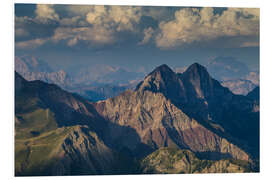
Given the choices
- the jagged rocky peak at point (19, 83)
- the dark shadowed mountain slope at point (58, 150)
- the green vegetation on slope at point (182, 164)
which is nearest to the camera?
the green vegetation on slope at point (182, 164)

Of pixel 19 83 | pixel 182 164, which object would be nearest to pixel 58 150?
pixel 182 164

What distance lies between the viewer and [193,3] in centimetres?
8150

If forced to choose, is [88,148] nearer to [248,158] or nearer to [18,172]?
[18,172]

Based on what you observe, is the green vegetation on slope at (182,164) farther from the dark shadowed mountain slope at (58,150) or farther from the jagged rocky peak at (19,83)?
the jagged rocky peak at (19,83)

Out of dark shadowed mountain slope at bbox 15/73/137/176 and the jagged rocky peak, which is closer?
dark shadowed mountain slope at bbox 15/73/137/176

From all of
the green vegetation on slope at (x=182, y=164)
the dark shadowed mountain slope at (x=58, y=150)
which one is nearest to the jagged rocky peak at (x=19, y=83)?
the dark shadowed mountain slope at (x=58, y=150)

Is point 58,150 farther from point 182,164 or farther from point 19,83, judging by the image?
point 19,83

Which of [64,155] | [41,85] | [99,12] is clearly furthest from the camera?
[41,85]

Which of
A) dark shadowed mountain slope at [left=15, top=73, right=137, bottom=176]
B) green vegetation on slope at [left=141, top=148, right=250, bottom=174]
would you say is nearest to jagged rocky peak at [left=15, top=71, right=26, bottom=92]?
dark shadowed mountain slope at [left=15, top=73, right=137, bottom=176]

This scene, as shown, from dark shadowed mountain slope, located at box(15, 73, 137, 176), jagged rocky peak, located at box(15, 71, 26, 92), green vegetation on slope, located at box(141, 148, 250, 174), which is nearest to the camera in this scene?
green vegetation on slope, located at box(141, 148, 250, 174)

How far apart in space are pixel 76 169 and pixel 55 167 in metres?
7.28

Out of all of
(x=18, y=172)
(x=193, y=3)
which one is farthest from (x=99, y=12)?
(x=18, y=172)

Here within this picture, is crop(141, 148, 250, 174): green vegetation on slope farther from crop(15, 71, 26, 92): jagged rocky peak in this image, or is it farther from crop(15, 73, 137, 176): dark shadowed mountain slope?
crop(15, 71, 26, 92): jagged rocky peak

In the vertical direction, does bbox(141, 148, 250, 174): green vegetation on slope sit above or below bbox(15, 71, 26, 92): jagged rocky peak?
below
